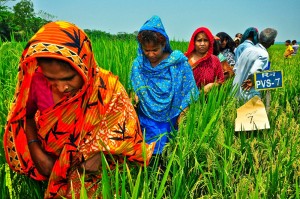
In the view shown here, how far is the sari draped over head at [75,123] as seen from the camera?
1.21 m

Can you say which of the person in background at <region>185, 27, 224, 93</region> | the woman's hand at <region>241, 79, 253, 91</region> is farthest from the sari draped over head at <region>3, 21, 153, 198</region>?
the person in background at <region>185, 27, 224, 93</region>

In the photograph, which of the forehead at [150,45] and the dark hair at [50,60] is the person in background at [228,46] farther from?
the dark hair at [50,60]

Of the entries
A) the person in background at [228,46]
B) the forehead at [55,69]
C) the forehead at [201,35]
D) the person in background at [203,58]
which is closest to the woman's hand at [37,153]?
the forehead at [55,69]

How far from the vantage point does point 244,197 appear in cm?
121

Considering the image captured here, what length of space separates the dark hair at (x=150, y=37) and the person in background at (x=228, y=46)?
2.96m

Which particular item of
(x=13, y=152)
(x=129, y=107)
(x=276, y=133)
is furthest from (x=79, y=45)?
(x=276, y=133)

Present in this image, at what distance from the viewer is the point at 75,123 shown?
4.26ft

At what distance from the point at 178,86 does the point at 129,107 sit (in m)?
0.79

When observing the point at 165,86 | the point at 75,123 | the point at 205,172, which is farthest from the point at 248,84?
the point at 75,123

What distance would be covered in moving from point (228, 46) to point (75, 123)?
4.06 meters

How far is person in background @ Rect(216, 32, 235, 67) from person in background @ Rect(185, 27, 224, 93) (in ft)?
5.83

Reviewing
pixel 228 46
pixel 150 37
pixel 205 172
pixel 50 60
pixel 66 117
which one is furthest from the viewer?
pixel 228 46

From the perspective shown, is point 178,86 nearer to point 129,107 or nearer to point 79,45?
point 129,107

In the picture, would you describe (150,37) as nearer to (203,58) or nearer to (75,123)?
(75,123)
